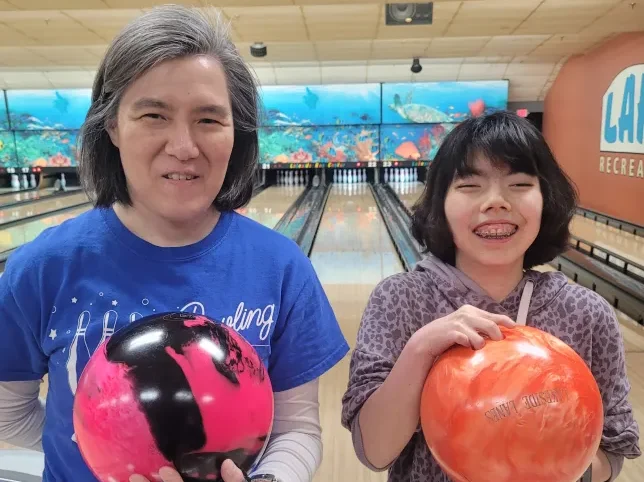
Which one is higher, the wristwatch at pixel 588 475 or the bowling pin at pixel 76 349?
the bowling pin at pixel 76 349

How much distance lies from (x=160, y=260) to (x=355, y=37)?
5.20 meters

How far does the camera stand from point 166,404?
610mm

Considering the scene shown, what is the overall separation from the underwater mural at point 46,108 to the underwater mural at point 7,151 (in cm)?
26

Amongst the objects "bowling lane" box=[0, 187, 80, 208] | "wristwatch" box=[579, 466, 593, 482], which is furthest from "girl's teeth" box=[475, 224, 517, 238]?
"bowling lane" box=[0, 187, 80, 208]

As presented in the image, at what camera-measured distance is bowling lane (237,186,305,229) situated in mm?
6082

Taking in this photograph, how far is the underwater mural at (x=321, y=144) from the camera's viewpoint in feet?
28.8

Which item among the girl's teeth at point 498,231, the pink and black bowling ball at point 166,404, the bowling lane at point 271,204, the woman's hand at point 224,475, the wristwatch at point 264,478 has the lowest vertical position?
the bowling lane at point 271,204

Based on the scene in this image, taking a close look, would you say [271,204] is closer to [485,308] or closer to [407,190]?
[407,190]

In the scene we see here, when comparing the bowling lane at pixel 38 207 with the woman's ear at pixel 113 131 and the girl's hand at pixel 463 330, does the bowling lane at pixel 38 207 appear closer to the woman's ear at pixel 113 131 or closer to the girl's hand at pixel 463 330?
the woman's ear at pixel 113 131

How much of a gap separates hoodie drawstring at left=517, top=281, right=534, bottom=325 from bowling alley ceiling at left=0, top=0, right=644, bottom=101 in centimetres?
336

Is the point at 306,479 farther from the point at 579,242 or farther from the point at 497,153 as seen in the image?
the point at 579,242

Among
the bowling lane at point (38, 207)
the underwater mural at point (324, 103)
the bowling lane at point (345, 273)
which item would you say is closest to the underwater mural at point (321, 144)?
the underwater mural at point (324, 103)

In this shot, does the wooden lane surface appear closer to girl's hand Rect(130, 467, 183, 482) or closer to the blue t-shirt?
the blue t-shirt

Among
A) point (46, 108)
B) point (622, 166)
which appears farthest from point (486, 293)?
point (46, 108)
